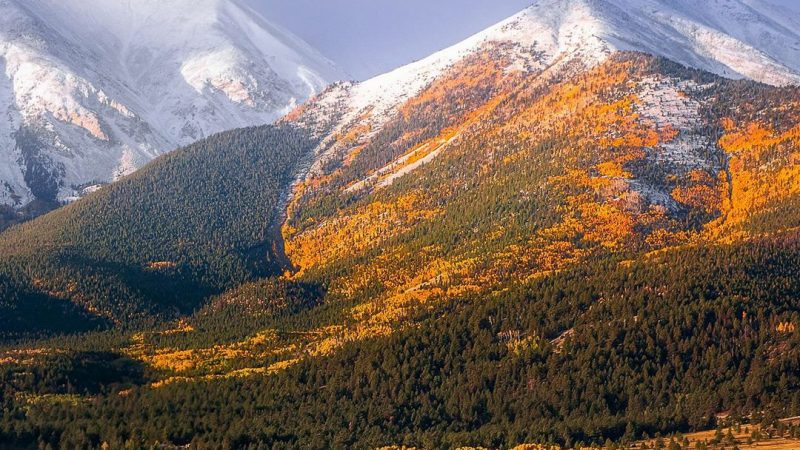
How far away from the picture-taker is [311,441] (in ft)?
574

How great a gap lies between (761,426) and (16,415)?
488ft

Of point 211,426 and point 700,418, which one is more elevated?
point 700,418

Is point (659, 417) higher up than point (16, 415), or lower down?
higher up

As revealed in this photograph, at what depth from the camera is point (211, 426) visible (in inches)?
7239

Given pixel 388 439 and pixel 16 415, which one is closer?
pixel 388 439

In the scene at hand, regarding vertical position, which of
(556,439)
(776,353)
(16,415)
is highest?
(776,353)

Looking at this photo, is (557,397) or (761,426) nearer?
(761,426)

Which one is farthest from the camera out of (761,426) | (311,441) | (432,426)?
(432,426)

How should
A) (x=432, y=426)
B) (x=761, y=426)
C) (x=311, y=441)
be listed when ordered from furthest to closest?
1. (x=432, y=426)
2. (x=311, y=441)
3. (x=761, y=426)

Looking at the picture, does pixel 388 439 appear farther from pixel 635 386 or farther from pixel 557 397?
pixel 635 386

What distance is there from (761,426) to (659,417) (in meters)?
20.1

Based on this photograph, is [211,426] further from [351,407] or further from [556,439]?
[556,439]

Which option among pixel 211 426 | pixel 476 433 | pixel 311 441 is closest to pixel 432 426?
pixel 476 433

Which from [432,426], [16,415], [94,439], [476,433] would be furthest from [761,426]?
[16,415]
